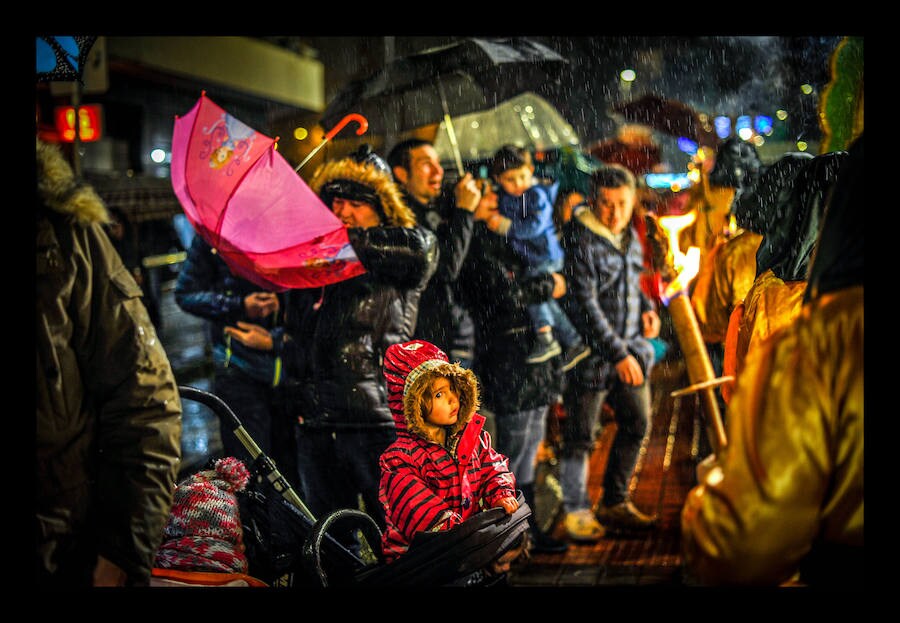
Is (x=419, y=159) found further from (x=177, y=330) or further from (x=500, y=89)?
(x=177, y=330)

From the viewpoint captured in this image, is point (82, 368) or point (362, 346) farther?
point (362, 346)

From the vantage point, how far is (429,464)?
3121 millimetres

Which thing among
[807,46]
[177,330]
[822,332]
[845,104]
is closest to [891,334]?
[822,332]

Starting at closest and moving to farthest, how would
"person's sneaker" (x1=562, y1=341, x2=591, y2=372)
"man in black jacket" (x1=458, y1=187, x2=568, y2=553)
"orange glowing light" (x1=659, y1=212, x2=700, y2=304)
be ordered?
"orange glowing light" (x1=659, y1=212, x2=700, y2=304) < "man in black jacket" (x1=458, y1=187, x2=568, y2=553) < "person's sneaker" (x1=562, y1=341, x2=591, y2=372)

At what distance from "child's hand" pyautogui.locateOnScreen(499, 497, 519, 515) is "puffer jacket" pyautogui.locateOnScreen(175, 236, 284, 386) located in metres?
1.22

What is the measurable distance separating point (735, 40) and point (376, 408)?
205 cm

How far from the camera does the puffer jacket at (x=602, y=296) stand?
4.33m

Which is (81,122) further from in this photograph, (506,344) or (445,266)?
(506,344)

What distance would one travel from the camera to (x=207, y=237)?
3561mm

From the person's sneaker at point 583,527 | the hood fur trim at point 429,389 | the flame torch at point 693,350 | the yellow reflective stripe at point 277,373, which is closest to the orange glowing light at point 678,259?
the flame torch at point 693,350

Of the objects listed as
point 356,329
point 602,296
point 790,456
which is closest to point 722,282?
point 602,296

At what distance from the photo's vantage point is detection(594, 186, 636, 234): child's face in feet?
14.4

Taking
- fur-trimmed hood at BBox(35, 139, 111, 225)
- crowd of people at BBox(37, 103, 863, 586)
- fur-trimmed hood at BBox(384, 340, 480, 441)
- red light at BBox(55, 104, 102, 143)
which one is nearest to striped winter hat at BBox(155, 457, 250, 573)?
crowd of people at BBox(37, 103, 863, 586)

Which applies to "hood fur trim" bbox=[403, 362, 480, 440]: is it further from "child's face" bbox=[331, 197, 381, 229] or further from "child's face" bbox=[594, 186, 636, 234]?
"child's face" bbox=[594, 186, 636, 234]
